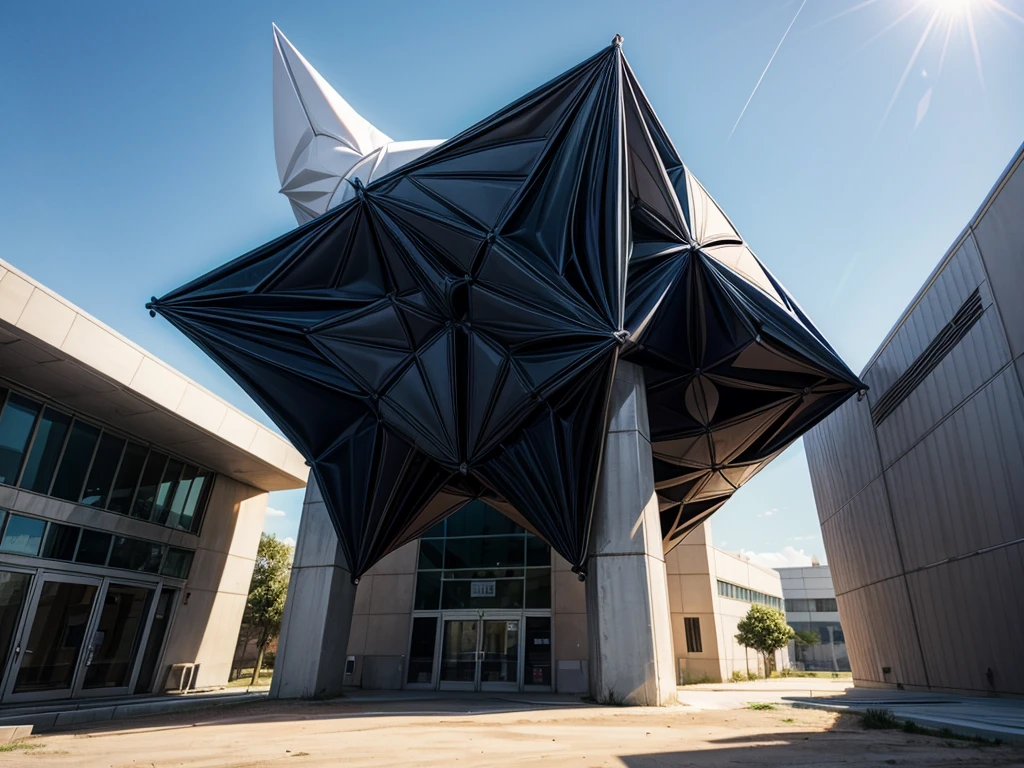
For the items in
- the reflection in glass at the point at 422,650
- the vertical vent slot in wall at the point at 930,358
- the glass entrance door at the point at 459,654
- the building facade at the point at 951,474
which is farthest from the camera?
the reflection in glass at the point at 422,650

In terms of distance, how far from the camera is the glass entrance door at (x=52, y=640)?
17.4 metres

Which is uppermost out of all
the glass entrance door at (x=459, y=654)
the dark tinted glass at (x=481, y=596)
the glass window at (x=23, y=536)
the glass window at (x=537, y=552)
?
the glass window at (x=537, y=552)

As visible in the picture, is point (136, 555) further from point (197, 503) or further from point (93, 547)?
point (197, 503)

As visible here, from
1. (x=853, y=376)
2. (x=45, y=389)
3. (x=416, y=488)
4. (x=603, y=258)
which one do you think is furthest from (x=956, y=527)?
(x=45, y=389)

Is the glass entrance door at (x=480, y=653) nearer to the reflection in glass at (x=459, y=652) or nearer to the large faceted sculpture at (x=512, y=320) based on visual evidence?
the reflection in glass at (x=459, y=652)

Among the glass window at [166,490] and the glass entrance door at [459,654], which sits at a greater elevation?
the glass window at [166,490]

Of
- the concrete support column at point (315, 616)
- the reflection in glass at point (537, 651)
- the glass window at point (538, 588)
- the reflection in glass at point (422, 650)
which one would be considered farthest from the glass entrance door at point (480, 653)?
the concrete support column at point (315, 616)

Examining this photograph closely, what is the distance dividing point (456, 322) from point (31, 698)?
16.6 m

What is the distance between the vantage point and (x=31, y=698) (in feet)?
57.0

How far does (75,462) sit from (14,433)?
2224mm

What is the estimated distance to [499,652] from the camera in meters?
22.4

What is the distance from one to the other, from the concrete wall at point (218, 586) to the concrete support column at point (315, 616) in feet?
25.8

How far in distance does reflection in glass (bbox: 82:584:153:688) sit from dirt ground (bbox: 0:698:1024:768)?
10837mm

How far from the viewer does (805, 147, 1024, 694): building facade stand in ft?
45.2
